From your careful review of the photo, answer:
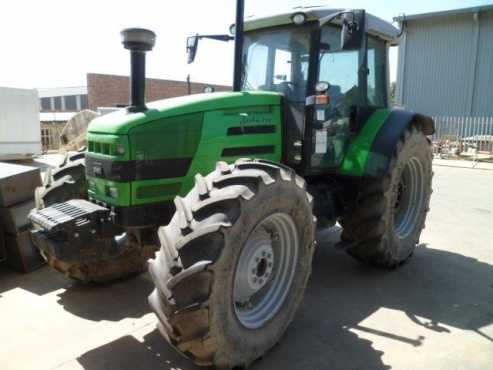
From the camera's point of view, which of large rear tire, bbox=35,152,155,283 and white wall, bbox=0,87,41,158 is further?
white wall, bbox=0,87,41,158

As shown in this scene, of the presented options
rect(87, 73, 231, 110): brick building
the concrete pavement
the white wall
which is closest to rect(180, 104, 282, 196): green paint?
the concrete pavement

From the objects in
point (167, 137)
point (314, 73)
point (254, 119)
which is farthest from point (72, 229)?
point (314, 73)

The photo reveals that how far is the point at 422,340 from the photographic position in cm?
317

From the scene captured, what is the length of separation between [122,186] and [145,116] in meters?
0.49

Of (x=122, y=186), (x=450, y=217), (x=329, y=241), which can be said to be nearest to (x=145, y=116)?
(x=122, y=186)

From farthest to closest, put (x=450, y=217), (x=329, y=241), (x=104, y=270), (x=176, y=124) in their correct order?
(x=450, y=217), (x=329, y=241), (x=104, y=270), (x=176, y=124)

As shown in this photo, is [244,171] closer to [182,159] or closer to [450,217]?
[182,159]

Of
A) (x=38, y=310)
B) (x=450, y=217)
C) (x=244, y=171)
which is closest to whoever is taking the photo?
(x=244, y=171)

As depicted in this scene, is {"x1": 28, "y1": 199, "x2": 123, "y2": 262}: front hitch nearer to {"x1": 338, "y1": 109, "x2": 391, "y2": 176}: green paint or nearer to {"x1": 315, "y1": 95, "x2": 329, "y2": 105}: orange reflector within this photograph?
{"x1": 315, "y1": 95, "x2": 329, "y2": 105}: orange reflector

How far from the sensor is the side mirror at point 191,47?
4316mm

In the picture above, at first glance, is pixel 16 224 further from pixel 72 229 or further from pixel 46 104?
pixel 46 104

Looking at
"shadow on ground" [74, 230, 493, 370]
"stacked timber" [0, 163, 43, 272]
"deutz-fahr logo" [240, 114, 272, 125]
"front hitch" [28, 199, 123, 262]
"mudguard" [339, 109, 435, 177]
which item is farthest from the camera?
"stacked timber" [0, 163, 43, 272]

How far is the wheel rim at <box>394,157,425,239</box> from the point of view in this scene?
15.8 feet

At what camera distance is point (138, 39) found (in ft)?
9.49
